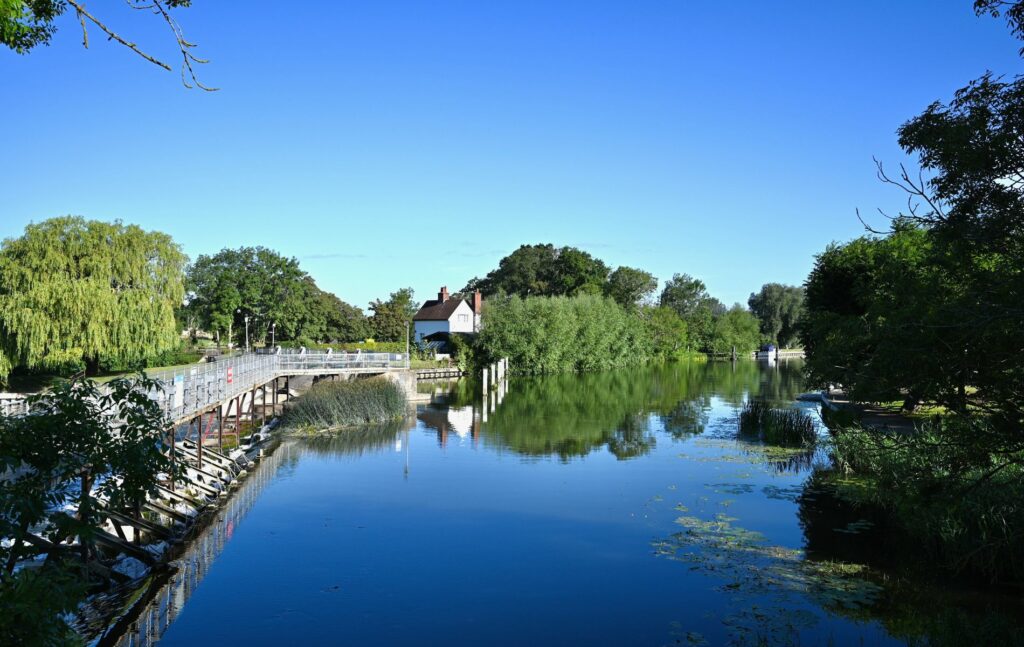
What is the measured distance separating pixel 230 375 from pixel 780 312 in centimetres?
12228

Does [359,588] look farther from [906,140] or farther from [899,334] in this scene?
[906,140]

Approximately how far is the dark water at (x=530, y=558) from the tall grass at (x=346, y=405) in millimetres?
3692

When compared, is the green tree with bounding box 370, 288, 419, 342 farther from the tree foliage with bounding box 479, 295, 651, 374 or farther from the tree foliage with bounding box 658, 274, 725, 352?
the tree foliage with bounding box 658, 274, 725, 352

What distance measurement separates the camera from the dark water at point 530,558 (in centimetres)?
1310

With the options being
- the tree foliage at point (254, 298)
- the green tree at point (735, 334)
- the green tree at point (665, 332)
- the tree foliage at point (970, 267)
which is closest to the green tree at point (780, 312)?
the green tree at point (735, 334)

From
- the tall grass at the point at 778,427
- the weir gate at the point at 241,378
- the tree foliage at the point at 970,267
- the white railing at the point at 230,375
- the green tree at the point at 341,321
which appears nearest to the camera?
the tree foliage at the point at 970,267

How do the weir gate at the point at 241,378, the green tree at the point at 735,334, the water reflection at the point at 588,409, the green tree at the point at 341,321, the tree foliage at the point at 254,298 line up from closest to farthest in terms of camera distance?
the weir gate at the point at 241,378, the water reflection at the point at 588,409, the tree foliage at the point at 254,298, the green tree at the point at 341,321, the green tree at the point at 735,334

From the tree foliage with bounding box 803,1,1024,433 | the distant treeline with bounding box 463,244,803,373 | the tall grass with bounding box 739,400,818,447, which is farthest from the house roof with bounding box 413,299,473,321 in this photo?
the tree foliage with bounding box 803,1,1024,433

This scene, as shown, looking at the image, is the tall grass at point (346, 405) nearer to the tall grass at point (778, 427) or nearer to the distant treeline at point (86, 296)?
the distant treeline at point (86, 296)

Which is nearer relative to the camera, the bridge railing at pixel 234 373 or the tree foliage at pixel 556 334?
the bridge railing at pixel 234 373

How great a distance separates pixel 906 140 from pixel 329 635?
38.7ft

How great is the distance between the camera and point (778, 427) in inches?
1305

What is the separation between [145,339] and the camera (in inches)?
1508

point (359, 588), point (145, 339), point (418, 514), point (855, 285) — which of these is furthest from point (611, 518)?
point (145, 339)
